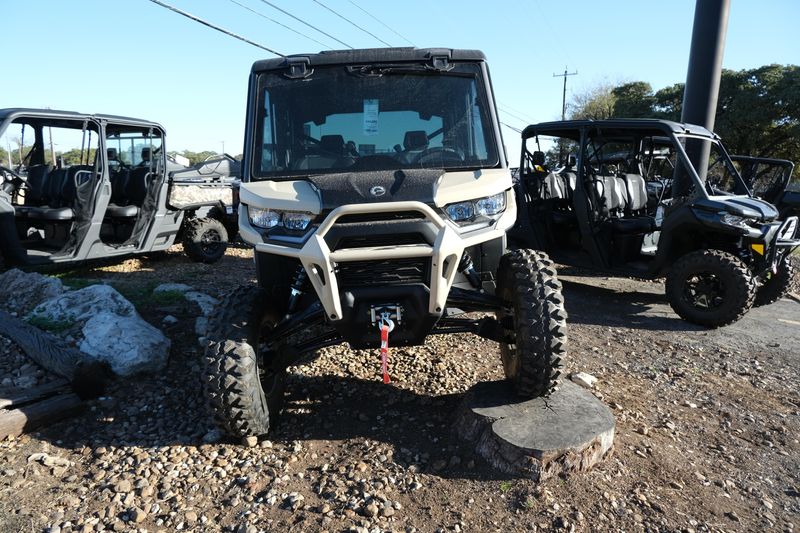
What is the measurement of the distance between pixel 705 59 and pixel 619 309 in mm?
6028

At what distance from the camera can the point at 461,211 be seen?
3.12m

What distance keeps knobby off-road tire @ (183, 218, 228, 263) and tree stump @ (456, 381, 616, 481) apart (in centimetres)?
627

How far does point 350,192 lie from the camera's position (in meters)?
2.99

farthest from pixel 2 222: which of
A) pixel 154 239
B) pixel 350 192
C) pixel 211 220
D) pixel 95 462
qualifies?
pixel 350 192

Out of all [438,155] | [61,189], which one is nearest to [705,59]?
[438,155]

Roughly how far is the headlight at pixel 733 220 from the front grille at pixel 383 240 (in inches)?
175

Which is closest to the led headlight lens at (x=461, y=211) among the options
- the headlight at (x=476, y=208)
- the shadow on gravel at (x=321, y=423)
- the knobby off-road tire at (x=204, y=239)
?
the headlight at (x=476, y=208)

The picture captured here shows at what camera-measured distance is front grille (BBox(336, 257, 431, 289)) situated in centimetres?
299

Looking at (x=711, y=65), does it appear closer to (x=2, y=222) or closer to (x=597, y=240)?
(x=597, y=240)

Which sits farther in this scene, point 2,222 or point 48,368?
point 2,222

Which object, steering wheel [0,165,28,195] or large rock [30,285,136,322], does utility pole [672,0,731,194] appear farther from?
steering wheel [0,165,28,195]

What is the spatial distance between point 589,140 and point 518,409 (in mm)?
5019

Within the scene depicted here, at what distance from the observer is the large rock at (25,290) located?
17.6 feet

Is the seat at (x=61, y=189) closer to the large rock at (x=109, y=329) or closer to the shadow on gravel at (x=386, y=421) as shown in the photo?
the large rock at (x=109, y=329)
